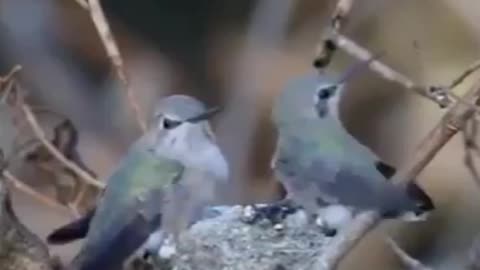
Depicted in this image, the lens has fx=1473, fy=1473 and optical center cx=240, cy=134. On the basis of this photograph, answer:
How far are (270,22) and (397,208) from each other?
1.43m

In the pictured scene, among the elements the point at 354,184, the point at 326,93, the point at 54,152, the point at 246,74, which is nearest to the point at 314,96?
the point at 326,93

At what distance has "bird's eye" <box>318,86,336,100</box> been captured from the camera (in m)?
1.84

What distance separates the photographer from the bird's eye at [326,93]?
1.84 meters

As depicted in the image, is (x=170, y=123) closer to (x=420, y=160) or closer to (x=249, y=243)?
(x=249, y=243)

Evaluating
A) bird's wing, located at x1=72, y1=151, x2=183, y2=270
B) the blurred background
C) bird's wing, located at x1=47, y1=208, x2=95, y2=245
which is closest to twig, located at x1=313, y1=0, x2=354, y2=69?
bird's wing, located at x1=72, y1=151, x2=183, y2=270

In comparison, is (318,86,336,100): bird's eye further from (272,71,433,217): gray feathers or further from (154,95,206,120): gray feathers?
(154,95,206,120): gray feathers

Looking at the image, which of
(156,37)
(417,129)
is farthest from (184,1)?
(417,129)

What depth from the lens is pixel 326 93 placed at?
185 cm

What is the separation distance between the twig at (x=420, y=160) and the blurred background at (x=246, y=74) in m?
0.98

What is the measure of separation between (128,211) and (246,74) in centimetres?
146

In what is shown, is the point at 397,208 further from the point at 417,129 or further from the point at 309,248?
the point at 417,129

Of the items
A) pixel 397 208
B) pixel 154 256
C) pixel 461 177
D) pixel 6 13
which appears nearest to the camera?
pixel 397 208

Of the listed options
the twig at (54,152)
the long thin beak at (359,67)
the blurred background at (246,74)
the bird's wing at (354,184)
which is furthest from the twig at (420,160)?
the blurred background at (246,74)

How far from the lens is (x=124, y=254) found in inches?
67.9
